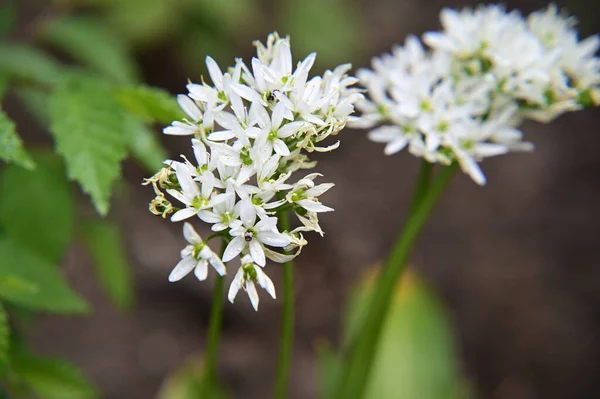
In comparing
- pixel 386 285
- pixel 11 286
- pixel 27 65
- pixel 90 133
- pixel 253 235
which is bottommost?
pixel 11 286

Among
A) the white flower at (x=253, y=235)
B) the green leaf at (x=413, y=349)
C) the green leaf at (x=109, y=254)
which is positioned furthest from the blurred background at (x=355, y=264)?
A: the white flower at (x=253, y=235)

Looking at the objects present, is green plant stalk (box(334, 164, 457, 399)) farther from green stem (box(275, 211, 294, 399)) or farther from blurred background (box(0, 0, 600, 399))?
blurred background (box(0, 0, 600, 399))

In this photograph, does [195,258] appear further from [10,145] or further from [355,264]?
[355,264]

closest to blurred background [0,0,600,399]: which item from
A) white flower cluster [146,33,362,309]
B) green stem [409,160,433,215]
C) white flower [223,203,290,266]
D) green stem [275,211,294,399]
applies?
green stem [275,211,294,399]

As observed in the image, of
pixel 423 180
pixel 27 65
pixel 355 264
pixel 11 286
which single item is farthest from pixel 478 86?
pixel 355 264

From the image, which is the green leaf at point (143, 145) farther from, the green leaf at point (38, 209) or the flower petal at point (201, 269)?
the flower petal at point (201, 269)

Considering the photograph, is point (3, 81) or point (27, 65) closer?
point (3, 81)
